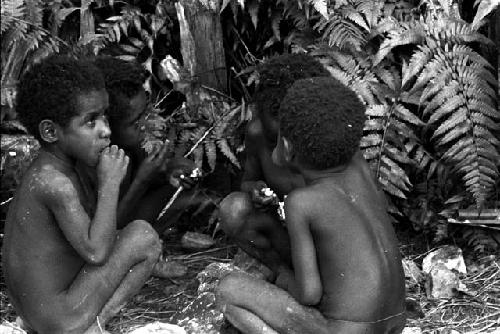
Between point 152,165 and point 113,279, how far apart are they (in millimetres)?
920

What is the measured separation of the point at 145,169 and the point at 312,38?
150 cm

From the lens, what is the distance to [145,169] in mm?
4363

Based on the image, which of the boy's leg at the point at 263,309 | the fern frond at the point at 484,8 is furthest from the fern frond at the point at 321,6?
the boy's leg at the point at 263,309

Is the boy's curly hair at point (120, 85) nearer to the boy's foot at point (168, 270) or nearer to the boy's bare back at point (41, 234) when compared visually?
the boy's bare back at point (41, 234)

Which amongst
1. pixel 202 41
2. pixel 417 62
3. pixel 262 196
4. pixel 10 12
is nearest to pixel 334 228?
pixel 262 196

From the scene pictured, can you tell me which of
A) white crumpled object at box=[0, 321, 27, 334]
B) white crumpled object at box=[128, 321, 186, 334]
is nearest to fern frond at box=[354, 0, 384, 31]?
white crumpled object at box=[128, 321, 186, 334]

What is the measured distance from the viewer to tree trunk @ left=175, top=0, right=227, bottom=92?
4973 mm

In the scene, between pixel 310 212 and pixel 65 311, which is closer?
pixel 310 212

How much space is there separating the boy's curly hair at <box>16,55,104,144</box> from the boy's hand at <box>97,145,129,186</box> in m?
0.25

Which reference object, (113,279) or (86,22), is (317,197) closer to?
(113,279)

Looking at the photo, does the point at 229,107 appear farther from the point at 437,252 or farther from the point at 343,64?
the point at 437,252

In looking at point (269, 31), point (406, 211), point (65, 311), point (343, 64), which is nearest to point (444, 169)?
point (406, 211)

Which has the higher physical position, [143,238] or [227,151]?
[227,151]

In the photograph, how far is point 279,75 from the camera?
3760 millimetres
